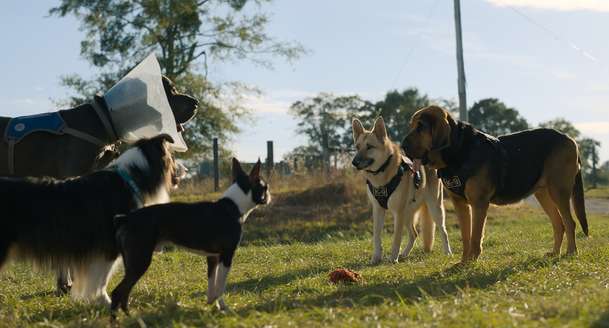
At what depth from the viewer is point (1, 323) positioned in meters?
5.32

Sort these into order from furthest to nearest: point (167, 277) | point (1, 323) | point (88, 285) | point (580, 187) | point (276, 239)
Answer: point (276, 239), point (580, 187), point (167, 277), point (88, 285), point (1, 323)

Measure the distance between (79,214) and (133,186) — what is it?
22.4 inches

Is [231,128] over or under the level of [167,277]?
over

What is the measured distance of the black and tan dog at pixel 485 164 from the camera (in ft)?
25.6

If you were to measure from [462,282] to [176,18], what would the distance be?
90.5 ft

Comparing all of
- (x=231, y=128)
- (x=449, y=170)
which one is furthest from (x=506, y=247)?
(x=231, y=128)

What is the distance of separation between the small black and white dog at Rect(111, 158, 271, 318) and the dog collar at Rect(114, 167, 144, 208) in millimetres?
645

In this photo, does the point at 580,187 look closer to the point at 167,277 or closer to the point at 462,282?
the point at 462,282

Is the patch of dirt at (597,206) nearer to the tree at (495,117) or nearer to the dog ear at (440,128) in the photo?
the dog ear at (440,128)

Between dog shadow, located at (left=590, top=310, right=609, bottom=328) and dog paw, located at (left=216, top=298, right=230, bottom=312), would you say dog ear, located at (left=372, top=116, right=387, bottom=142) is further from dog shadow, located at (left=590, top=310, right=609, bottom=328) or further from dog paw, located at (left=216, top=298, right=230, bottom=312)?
dog shadow, located at (left=590, top=310, right=609, bottom=328)

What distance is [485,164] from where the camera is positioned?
25.8ft

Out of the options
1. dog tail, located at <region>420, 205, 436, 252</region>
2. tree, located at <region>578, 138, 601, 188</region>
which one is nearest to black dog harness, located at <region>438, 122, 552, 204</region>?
dog tail, located at <region>420, 205, 436, 252</region>

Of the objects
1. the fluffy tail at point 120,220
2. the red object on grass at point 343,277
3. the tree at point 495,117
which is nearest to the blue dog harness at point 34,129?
the fluffy tail at point 120,220

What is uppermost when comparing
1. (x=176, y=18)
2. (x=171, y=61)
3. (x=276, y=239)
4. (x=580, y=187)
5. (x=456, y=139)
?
(x=176, y=18)
